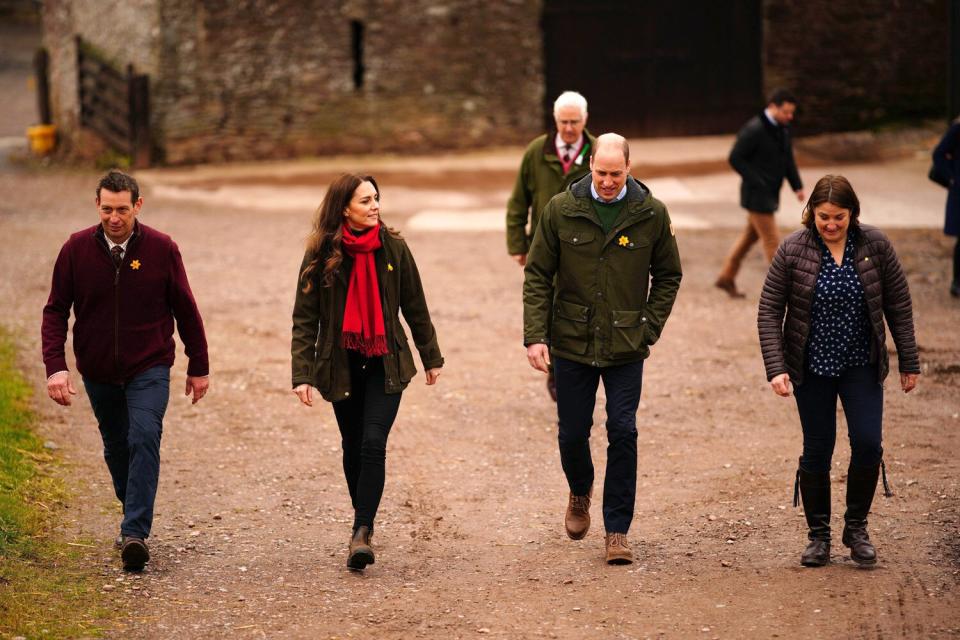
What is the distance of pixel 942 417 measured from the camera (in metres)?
9.04

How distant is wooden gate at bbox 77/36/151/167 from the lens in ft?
64.3

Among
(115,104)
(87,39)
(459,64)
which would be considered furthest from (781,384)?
(87,39)

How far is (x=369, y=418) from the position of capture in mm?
6473

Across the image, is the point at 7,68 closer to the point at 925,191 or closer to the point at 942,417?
the point at 925,191

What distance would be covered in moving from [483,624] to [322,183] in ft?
44.3

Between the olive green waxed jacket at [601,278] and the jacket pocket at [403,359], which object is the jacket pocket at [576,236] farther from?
the jacket pocket at [403,359]

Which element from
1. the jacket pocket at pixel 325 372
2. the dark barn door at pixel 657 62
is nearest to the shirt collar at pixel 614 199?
the jacket pocket at pixel 325 372

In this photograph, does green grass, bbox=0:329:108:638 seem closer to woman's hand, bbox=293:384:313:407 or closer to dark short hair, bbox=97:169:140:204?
woman's hand, bbox=293:384:313:407

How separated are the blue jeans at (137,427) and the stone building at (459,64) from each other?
13.6 metres

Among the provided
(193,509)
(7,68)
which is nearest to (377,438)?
(193,509)

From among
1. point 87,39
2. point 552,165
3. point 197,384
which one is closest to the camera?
point 197,384

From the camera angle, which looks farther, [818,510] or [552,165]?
[552,165]

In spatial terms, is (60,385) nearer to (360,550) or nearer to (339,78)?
(360,550)

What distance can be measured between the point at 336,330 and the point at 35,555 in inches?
70.8
